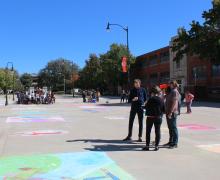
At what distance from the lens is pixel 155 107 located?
11453 mm

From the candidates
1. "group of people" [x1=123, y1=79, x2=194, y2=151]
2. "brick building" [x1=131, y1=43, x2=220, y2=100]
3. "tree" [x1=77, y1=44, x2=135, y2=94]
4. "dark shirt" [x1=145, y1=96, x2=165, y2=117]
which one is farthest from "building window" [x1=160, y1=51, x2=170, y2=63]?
"dark shirt" [x1=145, y1=96, x2=165, y2=117]

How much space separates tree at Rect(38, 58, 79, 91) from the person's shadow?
150m

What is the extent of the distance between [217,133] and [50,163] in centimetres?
752

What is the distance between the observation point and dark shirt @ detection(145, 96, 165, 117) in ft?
37.6

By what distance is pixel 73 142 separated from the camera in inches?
515

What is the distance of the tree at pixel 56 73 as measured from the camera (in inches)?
6506

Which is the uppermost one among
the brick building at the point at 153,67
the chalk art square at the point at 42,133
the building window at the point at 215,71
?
the brick building at the point at 153,67

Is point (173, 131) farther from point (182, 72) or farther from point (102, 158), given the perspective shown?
point (182, 72)

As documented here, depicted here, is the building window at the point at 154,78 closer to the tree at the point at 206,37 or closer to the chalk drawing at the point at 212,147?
the tree at the point at 206,37

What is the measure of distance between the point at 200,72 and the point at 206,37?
65.5ft

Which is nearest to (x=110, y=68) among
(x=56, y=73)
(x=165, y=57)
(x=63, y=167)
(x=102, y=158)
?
(x=165, y=57)

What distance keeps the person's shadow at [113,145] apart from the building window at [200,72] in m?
54.4

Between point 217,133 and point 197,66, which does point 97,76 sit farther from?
point 217,133

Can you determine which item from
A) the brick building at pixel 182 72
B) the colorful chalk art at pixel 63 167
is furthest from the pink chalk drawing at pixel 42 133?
the brick building at pixel 182 72
